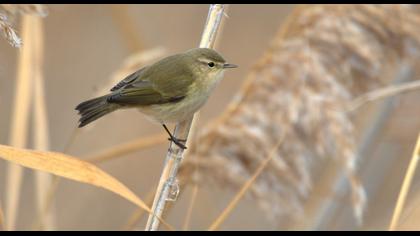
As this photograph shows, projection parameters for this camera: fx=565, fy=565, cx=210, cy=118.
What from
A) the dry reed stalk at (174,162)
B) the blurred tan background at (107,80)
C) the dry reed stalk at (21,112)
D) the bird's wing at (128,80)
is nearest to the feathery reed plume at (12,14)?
the dry reed stalk at (21,112)

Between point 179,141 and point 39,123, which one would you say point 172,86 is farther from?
point 39,123

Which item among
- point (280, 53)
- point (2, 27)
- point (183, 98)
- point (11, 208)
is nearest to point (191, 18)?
point (183, 98)

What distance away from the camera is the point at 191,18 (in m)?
4.43

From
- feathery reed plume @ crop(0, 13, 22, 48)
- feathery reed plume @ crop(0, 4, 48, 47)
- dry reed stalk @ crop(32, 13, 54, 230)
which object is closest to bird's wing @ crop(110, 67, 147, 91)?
dry reed stalk @ crop(32, 13, 54, 230)

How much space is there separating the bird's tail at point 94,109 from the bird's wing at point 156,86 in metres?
0.13

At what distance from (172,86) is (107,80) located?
95 centimetres

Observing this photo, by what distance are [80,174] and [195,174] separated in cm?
84

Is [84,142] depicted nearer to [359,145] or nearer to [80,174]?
[359,145]

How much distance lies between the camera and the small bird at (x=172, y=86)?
2791 millimetres

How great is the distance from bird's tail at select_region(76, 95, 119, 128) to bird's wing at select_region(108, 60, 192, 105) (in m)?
0.13

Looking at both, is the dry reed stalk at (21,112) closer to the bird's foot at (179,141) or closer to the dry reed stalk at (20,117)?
the dry reed stalk at (20,117)

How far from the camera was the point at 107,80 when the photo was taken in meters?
3.75

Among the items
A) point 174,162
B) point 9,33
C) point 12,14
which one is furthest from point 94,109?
point 9,33

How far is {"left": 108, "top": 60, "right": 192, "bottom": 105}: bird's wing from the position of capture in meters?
2.85
